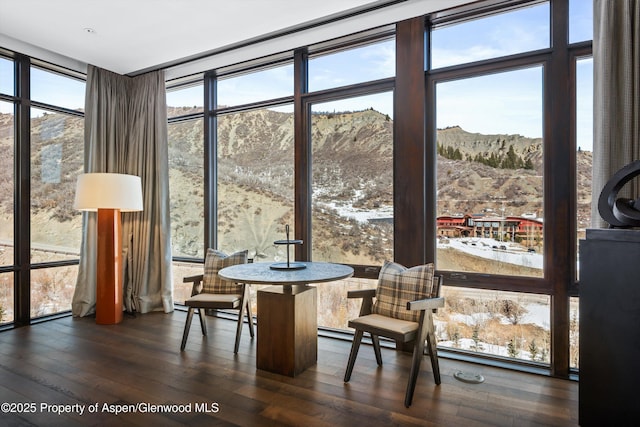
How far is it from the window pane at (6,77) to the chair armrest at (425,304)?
4.31 meters

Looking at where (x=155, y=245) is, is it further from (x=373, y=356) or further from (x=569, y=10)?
(x=569, y=10)

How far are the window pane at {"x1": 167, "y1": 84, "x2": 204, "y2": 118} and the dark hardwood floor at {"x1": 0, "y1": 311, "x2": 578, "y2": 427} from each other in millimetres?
2668

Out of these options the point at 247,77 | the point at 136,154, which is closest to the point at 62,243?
the point at 136,154

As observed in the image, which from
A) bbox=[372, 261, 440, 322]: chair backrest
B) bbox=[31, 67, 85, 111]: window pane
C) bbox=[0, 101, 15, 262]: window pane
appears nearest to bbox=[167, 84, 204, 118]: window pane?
bbox=[31, 67, 85, 111]: window pane

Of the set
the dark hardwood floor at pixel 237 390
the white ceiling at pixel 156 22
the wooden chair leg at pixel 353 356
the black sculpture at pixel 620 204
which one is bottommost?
the dark hardwood floor at pixel 237 390

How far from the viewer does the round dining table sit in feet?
8.70

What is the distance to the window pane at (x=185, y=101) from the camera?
4496mm

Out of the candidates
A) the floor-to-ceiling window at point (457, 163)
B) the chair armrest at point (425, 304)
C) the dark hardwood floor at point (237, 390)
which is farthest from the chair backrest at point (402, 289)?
the floor-to-ceiling window at point (457, 163)

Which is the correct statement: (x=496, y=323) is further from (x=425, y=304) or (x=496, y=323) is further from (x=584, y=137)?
(x=584, y=137)

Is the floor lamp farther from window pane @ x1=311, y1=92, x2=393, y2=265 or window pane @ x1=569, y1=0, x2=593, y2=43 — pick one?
window pane @ x1=569, y1=0, x2=593, y2=43

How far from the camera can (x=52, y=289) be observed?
13.8ft

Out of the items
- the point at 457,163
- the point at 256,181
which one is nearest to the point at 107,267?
the point at 256,181

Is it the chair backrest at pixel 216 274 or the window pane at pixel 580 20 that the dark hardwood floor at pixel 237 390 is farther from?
the window pane at pixel 580 20

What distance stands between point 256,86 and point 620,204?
11.1 feet
